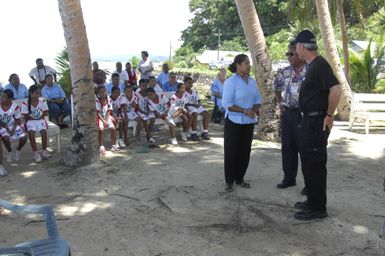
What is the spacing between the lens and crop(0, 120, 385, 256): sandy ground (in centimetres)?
436

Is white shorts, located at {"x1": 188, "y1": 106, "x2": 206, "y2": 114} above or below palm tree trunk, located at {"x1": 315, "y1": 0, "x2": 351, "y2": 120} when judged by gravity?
below

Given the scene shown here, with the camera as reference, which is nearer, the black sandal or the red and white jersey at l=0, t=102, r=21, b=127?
the black sandal

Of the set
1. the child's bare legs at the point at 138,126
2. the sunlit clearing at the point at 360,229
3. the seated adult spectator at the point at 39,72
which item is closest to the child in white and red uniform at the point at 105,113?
the child's bare legs at the point at 138,126

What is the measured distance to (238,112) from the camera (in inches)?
219

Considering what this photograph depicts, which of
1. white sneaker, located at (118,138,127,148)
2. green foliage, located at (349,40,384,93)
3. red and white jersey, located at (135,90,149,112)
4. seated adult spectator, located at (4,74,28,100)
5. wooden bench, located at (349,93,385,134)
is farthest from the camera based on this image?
green foliage, located at (349,40,384,93)

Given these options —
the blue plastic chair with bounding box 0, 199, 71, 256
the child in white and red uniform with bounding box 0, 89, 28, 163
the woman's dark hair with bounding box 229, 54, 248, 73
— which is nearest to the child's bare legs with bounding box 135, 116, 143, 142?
the child in white and red uniform with bounding box 0, 89, 28, 163

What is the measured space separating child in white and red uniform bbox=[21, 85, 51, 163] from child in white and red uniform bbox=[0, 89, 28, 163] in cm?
13

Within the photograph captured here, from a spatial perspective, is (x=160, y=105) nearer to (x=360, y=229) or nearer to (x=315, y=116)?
(x=315, y=116)

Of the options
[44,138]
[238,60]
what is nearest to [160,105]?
[44,138]

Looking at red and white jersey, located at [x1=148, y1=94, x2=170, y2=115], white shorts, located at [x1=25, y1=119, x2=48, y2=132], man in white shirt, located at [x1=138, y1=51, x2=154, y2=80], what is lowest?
white shorts, located at [x1=25, y1=119, x2=48, y2=132]

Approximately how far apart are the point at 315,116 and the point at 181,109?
4585mm

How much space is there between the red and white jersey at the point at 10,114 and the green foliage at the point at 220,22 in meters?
45.7

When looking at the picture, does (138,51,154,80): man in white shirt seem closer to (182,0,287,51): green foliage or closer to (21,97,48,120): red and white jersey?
(21,97,48,120): red and white jersey

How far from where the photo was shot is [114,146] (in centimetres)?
810
